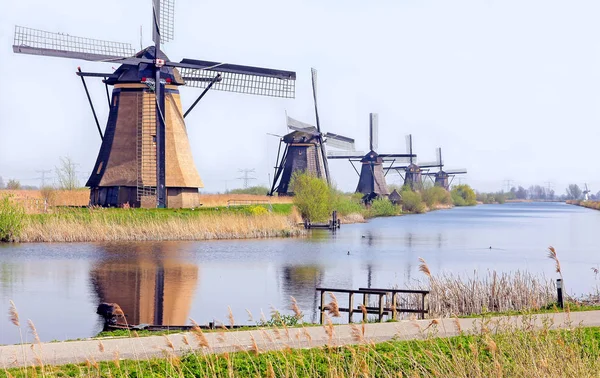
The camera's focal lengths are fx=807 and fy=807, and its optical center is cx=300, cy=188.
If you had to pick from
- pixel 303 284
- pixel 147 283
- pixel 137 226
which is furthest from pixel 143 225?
pixel 303 284

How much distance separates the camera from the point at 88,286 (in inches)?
742

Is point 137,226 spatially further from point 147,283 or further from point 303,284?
point 303,284

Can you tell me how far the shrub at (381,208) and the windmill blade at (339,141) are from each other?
26.0 ft

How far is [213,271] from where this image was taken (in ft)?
73.9

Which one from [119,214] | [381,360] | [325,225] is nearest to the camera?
[381,360]

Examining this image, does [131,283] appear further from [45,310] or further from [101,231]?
[101,231]

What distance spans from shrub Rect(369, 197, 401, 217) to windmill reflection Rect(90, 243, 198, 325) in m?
39.6

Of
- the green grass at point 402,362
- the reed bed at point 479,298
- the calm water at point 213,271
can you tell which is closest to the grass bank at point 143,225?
the calm water at point 213,271

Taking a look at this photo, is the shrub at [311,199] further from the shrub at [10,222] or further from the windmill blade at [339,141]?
the shrub at [10,222]

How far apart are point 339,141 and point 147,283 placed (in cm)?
3901

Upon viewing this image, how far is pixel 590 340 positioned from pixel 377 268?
49.4ft

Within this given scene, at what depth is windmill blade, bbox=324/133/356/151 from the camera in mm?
55444

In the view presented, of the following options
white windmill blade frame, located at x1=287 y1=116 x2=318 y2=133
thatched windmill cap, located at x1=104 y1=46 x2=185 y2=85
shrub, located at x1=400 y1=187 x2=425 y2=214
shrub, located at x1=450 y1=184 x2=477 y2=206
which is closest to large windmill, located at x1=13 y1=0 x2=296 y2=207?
thatched windmill cap, located at x1=104 y1=46 x2=185 y2=85

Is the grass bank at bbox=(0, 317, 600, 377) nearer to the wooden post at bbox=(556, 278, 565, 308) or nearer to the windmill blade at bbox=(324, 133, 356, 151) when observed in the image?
the wooden post at bbox=(556, 278, 565, 308)
